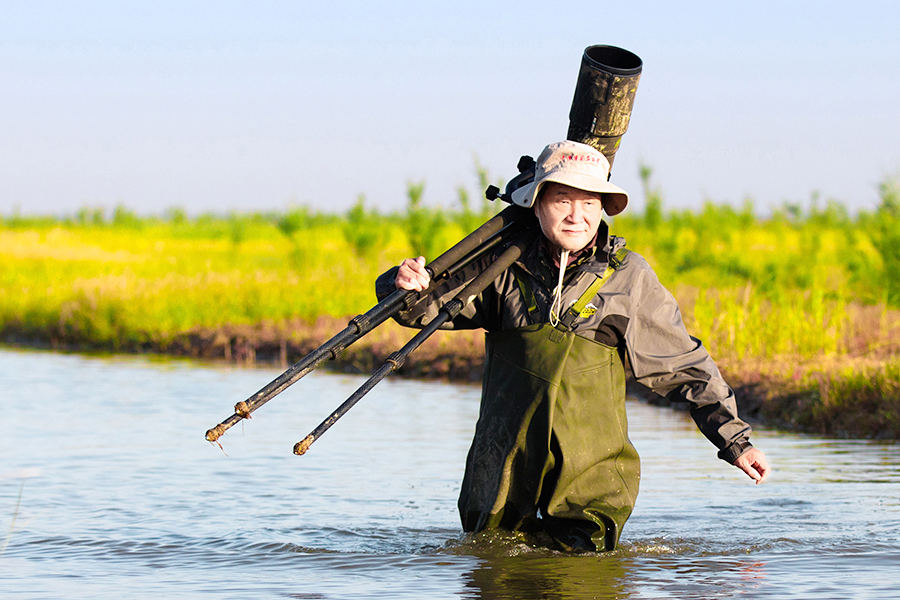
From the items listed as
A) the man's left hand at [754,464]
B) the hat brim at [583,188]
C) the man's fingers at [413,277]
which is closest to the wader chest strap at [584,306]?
the hat brim at [583,188]

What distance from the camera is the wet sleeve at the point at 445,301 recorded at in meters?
4.97

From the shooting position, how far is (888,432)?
34.2ft

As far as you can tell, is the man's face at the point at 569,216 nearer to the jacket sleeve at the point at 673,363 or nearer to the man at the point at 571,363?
the man at the point at 571,363

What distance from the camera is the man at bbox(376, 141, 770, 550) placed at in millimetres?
4844

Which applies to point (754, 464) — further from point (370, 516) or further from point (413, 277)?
point (370, 516)

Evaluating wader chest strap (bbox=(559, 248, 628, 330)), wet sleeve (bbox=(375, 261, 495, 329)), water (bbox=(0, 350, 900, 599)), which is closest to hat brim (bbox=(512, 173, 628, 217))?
wader chest strap (bbox=(559, 248, 628, 330))

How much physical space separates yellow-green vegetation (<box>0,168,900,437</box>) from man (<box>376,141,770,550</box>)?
5.99m

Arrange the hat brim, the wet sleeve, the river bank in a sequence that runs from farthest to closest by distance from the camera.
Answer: the river bank < the wet sleeve < the hat brim

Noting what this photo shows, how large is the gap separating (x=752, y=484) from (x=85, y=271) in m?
26.5

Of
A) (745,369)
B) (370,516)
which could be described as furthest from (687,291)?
(370,516)

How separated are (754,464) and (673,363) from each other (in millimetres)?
497

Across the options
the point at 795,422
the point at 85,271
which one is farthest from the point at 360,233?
the point at 795,422

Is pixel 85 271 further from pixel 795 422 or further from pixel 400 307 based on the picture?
pixel 400 307

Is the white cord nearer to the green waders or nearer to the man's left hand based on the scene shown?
the green waders
